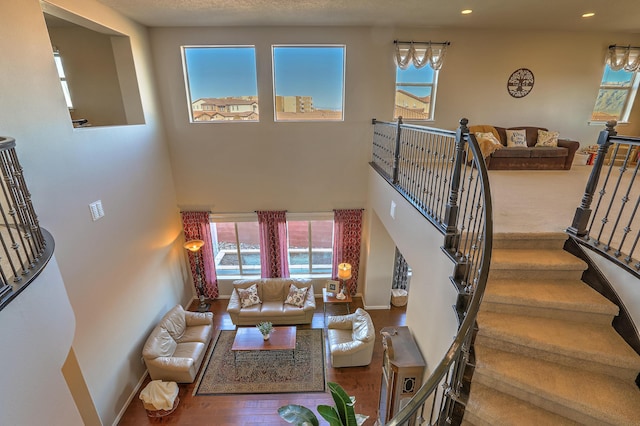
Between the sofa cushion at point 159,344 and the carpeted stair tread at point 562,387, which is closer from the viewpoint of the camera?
the carpeted stair tread at point 562,387

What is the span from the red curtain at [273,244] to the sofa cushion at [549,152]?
5.31 m

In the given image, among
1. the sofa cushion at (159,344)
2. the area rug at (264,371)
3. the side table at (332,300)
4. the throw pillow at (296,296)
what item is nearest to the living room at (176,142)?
the sofa cushion at (159,344)

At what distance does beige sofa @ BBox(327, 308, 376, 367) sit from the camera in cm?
511

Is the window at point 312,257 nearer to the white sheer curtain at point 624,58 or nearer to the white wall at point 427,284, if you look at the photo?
the white wall at point 427,284

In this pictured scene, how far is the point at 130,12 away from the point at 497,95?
7.08m

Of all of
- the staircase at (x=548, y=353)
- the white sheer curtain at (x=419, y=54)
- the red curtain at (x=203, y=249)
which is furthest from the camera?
the red curtain at (x=203, y=249)

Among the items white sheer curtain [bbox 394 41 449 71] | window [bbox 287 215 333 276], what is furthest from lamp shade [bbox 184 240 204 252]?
white sheer curtain [bbox 394 41 449 71]

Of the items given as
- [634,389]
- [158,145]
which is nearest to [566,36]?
[634,389]

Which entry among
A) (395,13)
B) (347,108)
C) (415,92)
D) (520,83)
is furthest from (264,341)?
(520,83)

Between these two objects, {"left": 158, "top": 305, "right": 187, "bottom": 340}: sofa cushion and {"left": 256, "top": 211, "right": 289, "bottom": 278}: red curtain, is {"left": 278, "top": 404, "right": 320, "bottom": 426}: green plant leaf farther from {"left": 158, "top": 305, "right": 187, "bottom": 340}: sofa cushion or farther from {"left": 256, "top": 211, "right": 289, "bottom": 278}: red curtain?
{"left": 256, "top": 211, "right": 289, "bottom": 278}: red curtain

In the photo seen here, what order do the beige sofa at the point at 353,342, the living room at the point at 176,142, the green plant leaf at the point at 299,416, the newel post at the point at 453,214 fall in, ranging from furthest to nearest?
the beige sofa at the point at 353,342
the living room at the point at 176,142
the green plant leaf at the point at 299,416
the newel post at the point at 453,214

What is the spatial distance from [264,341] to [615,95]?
9.07 m

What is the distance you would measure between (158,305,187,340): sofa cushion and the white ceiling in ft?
17.5

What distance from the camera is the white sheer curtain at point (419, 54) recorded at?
5.67 meters
